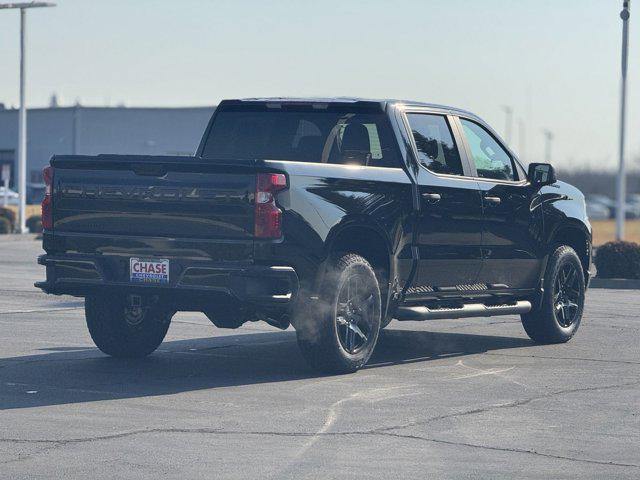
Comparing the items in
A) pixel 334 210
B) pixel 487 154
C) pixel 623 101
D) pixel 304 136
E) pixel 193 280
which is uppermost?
pixel 623 101

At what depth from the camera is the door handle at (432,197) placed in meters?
11.9

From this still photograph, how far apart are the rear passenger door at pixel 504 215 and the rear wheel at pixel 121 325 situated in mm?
2913

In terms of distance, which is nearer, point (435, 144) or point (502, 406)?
point (502, 406)

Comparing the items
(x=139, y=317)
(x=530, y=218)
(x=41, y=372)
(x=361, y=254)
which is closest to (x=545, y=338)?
(x=530, y=218)

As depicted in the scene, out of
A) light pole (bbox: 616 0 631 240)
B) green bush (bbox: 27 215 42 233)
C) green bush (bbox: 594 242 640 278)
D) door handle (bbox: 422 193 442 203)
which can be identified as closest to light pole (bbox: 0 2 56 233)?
green bush (bbox: 27 215 42 233)

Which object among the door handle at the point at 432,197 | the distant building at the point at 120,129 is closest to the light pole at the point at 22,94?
the distant building at the point at 120,129

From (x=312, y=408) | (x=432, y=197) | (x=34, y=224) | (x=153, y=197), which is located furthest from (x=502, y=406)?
(x=34, y=224)

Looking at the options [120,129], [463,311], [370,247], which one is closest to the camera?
[370,247]

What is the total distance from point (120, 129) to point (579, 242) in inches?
2689

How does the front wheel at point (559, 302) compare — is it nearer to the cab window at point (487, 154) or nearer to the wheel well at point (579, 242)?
the wheel well at point (579, 242)

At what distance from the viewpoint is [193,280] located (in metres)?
10.6

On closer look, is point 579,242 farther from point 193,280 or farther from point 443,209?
point 193,280

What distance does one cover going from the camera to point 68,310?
54.7 ft

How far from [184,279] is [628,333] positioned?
5.97m
